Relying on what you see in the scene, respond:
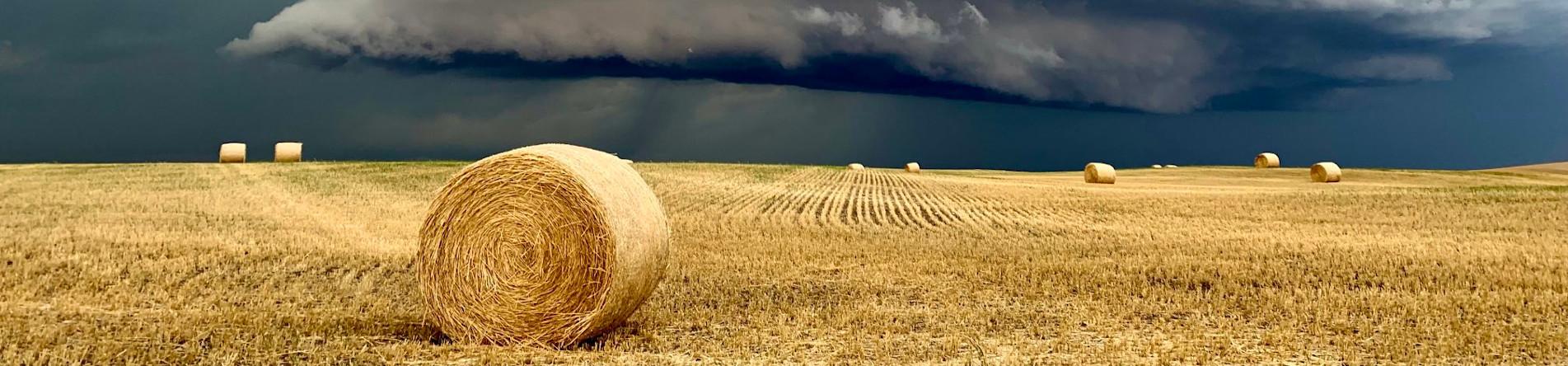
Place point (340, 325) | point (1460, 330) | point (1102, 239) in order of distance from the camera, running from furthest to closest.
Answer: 1. point (1102, 239)
2. point (1460, 330)
3. point (340, 325)

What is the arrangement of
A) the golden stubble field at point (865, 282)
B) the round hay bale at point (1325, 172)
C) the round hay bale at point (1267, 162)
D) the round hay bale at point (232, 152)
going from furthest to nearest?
the round hay bale at point (1267, 162) < the round hay bale at point (1325, 172) < the round hay bale at point (232, 152) < the golden stubble field at point (865, 282)

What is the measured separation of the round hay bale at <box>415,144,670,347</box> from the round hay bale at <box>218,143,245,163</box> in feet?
87.1

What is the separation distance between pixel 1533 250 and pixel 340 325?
→ 15.2 metres

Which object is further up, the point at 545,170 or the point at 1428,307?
the point at 545,170

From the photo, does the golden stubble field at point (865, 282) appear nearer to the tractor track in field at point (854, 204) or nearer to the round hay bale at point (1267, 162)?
the tractor track in field at point (854, 204)

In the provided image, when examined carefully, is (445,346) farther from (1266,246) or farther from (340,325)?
(1266,246)

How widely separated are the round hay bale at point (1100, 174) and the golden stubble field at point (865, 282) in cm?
1186

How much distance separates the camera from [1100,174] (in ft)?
113

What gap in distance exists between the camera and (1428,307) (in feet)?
32.4

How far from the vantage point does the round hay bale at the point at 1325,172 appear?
3659 centimetres

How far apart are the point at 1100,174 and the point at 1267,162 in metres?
18.4

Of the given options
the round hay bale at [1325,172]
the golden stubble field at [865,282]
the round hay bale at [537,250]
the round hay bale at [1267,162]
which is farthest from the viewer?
the round hay bale at [1267,162]

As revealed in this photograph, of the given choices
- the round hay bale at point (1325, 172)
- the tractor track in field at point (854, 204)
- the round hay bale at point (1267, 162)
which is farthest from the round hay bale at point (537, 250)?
the round hay bale at point (1267, 162)

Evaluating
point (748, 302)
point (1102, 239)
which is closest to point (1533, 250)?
point (1102, 239)
